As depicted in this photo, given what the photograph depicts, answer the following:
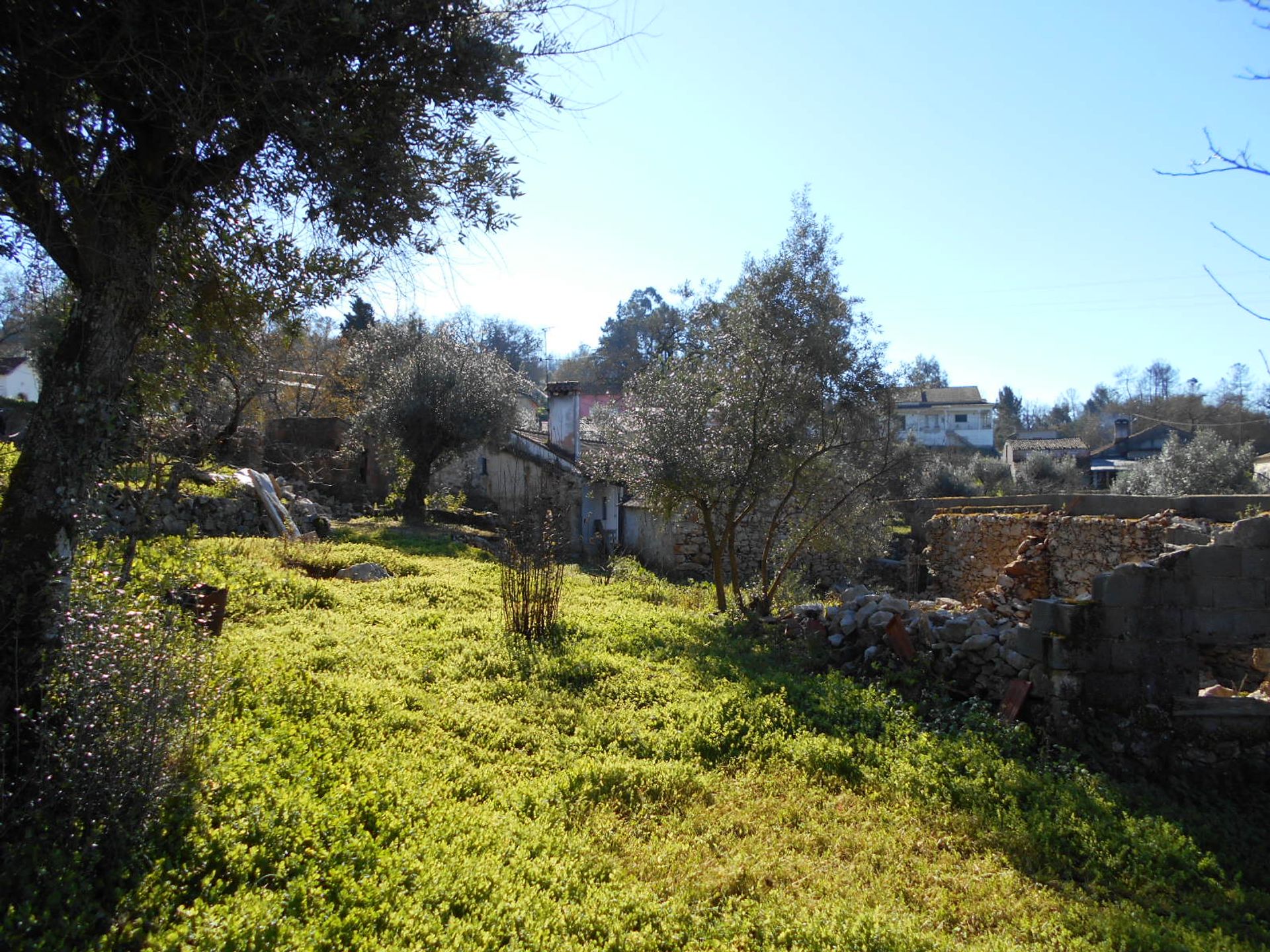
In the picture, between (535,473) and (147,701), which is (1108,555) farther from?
(535,473)

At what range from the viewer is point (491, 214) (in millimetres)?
5355

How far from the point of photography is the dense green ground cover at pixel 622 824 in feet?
11.9

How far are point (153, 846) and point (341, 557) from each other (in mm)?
9826

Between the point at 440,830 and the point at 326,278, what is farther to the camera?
the point at 326,278

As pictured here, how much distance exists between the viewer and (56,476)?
3775mm

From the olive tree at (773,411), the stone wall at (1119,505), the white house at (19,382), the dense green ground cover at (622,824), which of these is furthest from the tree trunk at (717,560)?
the white house at (19,382)

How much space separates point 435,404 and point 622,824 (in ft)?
54.1

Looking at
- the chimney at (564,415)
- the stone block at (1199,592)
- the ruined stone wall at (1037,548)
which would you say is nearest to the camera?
the stone block at (1199,592)

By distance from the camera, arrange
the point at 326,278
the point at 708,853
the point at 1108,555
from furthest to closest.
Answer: the point at 1108,555 < the point at 326,278 < the point at 708,853

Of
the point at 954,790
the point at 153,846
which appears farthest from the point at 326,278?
the point at 954,790

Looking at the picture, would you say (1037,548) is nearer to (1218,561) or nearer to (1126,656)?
(1218,561)

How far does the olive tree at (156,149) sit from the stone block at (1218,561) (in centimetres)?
717

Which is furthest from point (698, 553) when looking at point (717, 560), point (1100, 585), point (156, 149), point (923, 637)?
point (156, 149)

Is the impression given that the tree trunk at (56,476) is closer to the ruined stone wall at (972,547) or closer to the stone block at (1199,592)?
the stone block at (1199,592)
